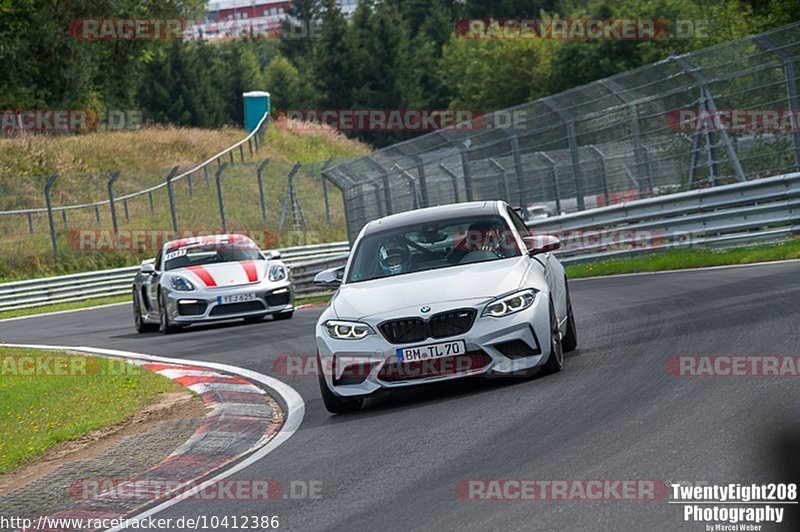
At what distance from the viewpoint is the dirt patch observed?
27.3ft

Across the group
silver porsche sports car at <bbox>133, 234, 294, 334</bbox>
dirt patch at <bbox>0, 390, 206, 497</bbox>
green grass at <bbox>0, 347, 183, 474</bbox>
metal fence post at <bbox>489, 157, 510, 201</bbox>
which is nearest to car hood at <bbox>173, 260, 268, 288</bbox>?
silver porsche sports car at <bbox>133, 234, 294, 334</bbox>

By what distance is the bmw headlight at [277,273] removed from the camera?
18.6 metres

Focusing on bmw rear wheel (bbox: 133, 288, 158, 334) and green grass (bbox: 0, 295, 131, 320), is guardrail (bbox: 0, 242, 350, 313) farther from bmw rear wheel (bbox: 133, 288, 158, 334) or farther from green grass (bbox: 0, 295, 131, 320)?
bmw rear wheel (bbox: 133, 288, 158, 334)

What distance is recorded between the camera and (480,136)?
24.5 metres

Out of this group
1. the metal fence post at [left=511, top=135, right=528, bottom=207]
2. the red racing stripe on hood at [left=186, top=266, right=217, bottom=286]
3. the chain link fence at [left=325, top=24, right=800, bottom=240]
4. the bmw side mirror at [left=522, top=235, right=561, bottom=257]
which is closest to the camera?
the bmw side mirror at [left=522, top=235, right=561, bottom=257]

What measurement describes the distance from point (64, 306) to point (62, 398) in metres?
20.2

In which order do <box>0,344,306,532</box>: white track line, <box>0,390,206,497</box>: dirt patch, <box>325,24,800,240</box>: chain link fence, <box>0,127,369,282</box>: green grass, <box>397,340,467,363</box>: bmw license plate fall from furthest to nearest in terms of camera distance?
<box>0,127,369,282</box>: green grass, <box>325,24,800,240</box>: chain link fence, <box>397,340,467,363</box>: bmw license plate, <box>0,390,206,497</box>: dirt patch, <box>0,344,306,532</box>: white track line

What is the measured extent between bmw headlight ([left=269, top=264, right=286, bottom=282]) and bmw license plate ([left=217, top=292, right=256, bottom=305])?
49cm

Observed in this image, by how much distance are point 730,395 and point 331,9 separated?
8624 cm

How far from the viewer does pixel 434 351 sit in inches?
348

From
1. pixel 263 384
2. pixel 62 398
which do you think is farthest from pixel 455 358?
pixel 62 398

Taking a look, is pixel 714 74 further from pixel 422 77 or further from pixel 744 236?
pixel 422 77

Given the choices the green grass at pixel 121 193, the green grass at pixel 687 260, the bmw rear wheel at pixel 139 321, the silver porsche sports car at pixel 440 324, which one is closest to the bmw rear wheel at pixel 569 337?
the silver porsche sports car at pixel 440 324

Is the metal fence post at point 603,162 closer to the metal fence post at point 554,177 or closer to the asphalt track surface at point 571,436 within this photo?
the metal fence post at point 554,177
